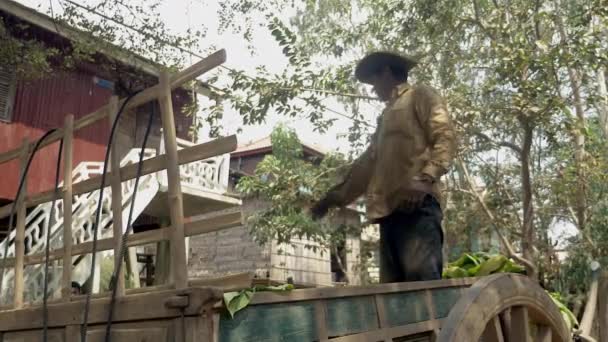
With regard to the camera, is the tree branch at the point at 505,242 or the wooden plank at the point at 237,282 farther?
the tree branch at the point at 505,242

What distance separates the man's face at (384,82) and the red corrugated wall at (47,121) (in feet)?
22.7

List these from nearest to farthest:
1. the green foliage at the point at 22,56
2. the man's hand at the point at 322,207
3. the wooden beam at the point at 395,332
A: the wooden beam at the point at 395,332 → the man's hand at the point at 322,207 → the green foliage at the point at 22,56

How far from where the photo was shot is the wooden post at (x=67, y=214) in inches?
87.0

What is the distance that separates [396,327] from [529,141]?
4.71 meters

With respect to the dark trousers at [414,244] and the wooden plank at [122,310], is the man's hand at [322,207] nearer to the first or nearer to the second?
the dark trousers at [414,244]

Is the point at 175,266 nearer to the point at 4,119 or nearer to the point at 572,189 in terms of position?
the point at 572,189

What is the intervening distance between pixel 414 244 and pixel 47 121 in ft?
29.1

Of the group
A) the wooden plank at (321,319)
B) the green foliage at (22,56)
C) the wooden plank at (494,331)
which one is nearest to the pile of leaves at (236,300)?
the wooden plank at (321,319)

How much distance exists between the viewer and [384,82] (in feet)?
10.6

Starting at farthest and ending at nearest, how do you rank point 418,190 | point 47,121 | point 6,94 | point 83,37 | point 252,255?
point 252,255 → point 47,121 → point 6,94 → point 83,37 → point 418,190

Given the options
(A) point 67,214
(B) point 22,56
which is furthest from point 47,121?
(A) point 67,214

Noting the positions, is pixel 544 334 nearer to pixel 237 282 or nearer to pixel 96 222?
pixel 237 282

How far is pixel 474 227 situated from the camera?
10.7m

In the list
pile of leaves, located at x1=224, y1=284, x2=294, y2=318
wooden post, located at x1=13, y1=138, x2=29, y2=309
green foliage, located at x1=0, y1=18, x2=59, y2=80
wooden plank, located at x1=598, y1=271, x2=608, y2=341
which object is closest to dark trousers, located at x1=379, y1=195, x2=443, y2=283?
pile of leaves, located at x1=224, y1=284, x2=294, y2=318
